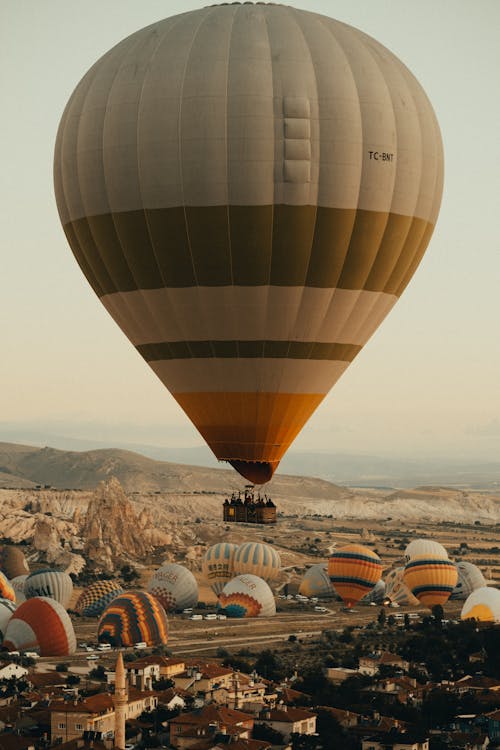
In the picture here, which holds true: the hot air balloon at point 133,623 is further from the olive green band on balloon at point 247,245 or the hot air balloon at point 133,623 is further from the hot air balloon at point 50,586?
the olive green band on balloon at point 247,245

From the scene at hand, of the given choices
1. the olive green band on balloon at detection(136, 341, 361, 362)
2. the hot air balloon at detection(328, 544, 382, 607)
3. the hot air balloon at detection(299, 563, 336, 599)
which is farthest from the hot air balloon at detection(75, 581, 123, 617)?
the olive green band on balloon at detection(136, 341, 361, 362)

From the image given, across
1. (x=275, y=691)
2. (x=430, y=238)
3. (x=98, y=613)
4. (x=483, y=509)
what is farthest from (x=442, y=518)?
(x=430, y=238)

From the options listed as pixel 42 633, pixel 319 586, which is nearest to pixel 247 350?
pixel 42 633

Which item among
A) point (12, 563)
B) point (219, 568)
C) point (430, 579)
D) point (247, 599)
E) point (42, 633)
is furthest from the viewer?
point (12, 563)

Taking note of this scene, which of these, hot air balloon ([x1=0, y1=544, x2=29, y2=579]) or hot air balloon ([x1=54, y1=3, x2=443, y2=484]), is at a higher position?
hot air balloon ([x1=54, y1=3, x2=443, y2=484])

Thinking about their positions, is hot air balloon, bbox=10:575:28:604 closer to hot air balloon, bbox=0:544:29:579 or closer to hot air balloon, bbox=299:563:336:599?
hot air balloon, bbox=0:544:29:579

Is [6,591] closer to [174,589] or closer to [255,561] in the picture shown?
[174,589]

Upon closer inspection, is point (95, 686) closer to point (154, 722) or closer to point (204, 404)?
point (154, 722)
